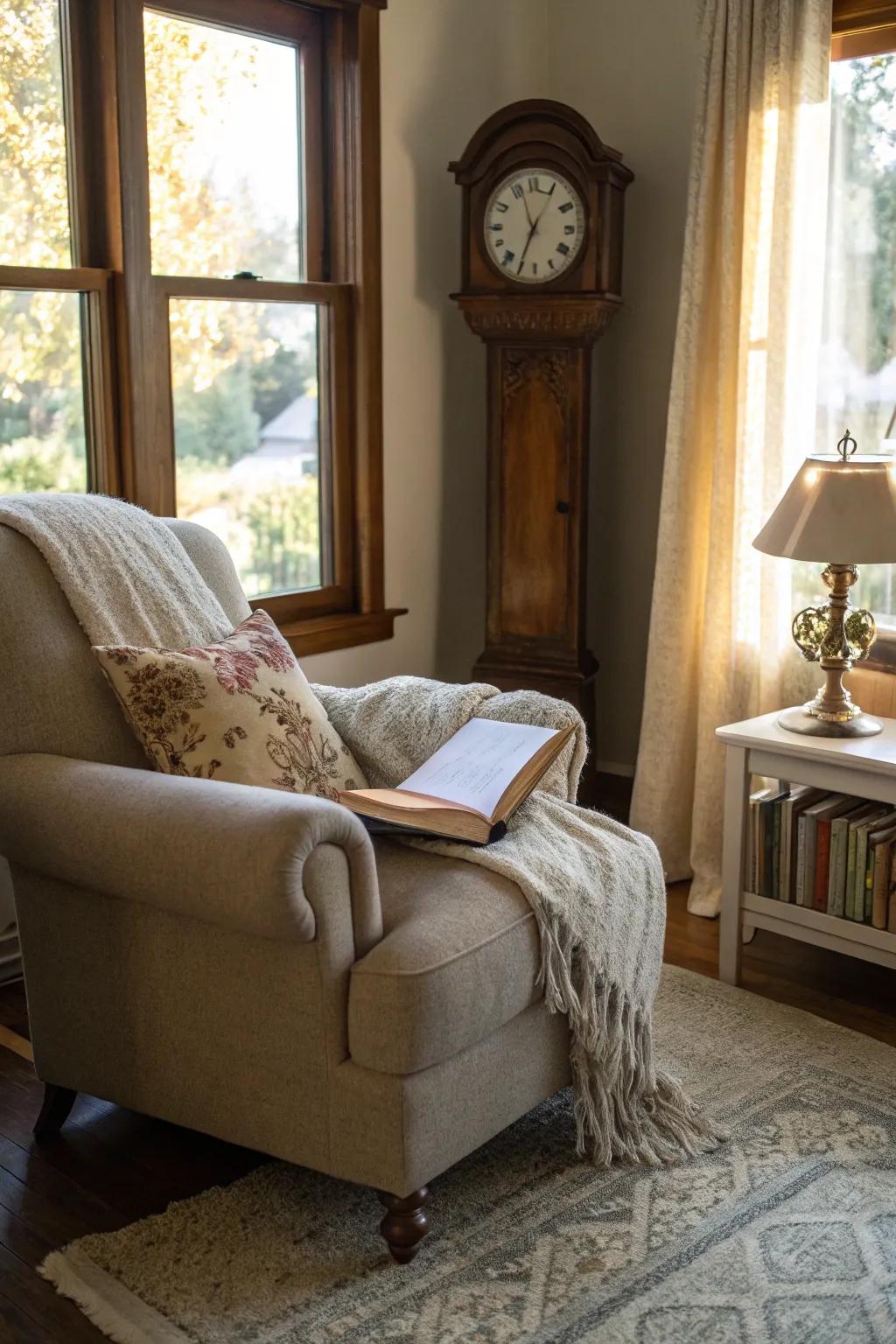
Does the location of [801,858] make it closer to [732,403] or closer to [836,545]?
[836,545]

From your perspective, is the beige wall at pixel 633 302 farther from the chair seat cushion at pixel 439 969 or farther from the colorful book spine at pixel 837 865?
the chair seat cushion at pixel 439 969

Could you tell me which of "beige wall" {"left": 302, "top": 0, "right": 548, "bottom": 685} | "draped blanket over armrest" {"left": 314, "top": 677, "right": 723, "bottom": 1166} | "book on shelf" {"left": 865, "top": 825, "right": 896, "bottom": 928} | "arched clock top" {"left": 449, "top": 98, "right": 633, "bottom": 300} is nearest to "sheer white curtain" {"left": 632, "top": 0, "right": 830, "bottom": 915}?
"arched clock top" {"left": 449, "top": 98, "right": 633, "bottom": 300}

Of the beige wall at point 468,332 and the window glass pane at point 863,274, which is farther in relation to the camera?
the beige wall at point 468,332

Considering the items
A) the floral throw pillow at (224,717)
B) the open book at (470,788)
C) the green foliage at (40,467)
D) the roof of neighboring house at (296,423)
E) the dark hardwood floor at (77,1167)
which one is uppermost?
the roof of neighboring house at (296,423)

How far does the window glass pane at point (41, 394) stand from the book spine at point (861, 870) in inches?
65.8

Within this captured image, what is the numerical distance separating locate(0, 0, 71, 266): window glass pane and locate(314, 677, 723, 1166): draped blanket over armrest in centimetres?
117

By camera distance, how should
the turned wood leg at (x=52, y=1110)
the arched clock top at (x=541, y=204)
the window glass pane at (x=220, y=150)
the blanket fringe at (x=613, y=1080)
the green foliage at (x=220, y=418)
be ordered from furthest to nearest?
the arched clock top at (x=541, y=204), the green foliage at (x=220, y=418), the window glass pane at (x=220, y=150), the turned wood leg at (x=52, y=1110), the blanket fringe at (x=613, y=1080)

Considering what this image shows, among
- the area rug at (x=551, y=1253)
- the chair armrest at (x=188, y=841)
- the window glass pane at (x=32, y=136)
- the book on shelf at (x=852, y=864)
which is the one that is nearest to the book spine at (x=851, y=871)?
the book on shelf at (x=852, y=864)

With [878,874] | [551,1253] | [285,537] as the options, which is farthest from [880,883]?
[285,537]


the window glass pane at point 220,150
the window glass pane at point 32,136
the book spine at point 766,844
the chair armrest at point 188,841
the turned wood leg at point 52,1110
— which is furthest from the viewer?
the window glass pane at point 220,150

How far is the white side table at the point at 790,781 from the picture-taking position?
250cm

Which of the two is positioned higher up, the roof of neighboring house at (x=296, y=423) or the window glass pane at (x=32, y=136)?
the window glass pane at (x=32, y=136)

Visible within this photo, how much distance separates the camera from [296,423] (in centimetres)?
330

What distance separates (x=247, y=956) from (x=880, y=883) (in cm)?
125
